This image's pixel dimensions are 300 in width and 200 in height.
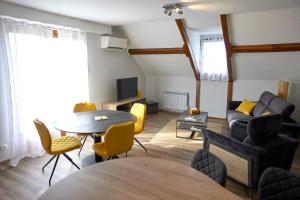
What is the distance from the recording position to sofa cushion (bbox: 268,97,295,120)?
140 inches

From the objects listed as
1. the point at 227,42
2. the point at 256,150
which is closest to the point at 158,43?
the point at 227,42

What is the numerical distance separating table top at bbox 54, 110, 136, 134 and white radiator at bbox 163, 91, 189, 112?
3061 millimetres

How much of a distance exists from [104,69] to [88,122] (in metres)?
2.38

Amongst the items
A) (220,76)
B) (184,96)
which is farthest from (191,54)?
(184,96)

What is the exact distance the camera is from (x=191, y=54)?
5.12 m

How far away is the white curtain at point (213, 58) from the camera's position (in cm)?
535

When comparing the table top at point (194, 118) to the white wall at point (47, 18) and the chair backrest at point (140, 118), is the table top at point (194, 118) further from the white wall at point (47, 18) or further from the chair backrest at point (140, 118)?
the white wall at point (47, 18)

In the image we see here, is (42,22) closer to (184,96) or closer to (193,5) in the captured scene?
(193,5)

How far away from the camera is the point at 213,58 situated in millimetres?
5496

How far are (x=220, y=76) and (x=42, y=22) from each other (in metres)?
4.11

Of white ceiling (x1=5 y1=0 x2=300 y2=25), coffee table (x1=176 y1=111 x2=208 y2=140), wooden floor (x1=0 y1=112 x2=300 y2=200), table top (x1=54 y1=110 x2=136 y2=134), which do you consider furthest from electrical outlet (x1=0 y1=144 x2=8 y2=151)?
coffee table (x1=176 y1=111 x2=208 y2=140)

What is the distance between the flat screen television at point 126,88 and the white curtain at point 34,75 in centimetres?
118

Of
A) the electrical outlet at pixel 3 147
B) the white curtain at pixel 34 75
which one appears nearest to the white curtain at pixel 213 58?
the white curtain at pixel 34 75

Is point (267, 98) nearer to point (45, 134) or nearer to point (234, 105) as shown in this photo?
point (234, 105)
